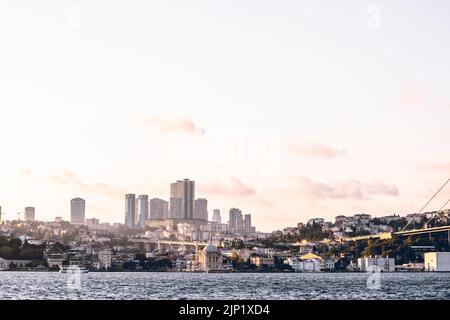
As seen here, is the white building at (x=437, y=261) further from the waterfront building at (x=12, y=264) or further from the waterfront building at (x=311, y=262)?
the waterfront building at (x=12, y=264)

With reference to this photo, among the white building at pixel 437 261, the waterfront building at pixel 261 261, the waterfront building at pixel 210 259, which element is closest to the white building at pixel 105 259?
the waterfront building at pixel 210 259

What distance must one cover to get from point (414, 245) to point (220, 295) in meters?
61.0

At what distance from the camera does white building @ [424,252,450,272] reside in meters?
88.6

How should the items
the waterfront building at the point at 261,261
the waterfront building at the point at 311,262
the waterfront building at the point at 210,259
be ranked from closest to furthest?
the waterfront building at the point at 210,259 → the waterfront building at the point at 311,262 → the waterfront building at the point at 261,261

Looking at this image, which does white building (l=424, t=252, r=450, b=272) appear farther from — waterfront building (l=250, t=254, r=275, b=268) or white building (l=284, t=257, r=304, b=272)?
waterfront building (l=250, t=254, r=275, b=268)

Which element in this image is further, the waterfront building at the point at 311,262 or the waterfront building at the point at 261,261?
the waterfront building at the point at 261,261

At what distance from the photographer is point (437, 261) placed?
293 ft

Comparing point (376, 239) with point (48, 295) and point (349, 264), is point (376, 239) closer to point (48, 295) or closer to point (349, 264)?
point (349, 264)

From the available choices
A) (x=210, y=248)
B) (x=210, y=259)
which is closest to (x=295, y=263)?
(x=210, y=259)

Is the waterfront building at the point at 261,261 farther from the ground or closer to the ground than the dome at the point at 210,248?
closer to the ground

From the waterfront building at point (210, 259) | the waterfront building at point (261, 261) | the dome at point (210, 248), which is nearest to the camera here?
the waterfront building at point (210, 259)

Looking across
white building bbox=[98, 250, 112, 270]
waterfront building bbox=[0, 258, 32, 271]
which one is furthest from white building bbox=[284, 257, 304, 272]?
waterfront building bbox=[0, 258, 32, 271]

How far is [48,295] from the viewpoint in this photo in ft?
125

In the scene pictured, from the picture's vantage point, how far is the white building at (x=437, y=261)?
88625 millimetres
